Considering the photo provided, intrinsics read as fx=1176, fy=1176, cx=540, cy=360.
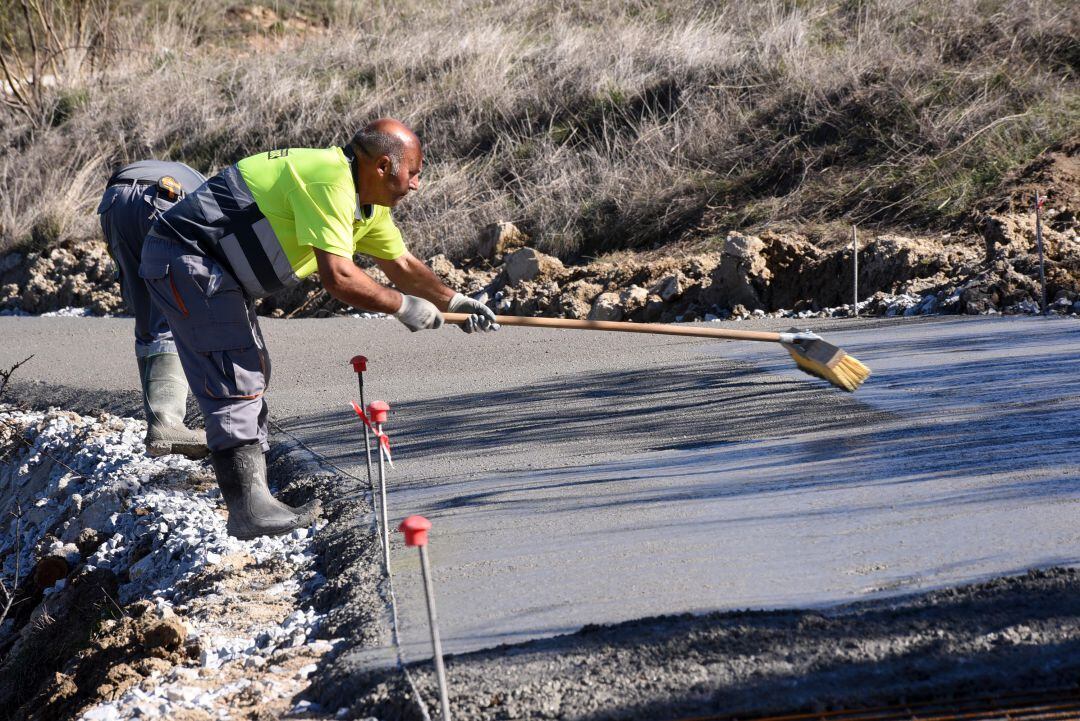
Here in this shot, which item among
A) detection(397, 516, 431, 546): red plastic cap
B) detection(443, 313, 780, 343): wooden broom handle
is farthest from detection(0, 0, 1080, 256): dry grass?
detection(397, 516, 431, 546): red plastic cap

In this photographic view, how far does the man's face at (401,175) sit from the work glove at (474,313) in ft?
1.91

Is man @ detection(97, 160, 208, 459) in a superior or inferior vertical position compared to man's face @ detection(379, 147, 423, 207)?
inferior

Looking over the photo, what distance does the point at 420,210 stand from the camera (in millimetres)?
13578

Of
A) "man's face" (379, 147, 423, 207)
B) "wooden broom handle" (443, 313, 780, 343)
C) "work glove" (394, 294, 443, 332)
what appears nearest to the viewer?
"man's face" (379, 147, 423, 207)

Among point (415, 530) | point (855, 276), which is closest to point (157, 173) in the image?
point (415, 530)

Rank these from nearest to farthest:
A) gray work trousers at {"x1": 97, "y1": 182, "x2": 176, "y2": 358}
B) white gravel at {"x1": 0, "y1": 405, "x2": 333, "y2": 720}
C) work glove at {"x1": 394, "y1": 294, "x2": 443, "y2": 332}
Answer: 1. white gravel at {"x1": 0, "y1": 405, "x2": 333, "y2": 720}
2. work glove at {"x1": 394, "y1": 294, "x2": 443, "y2": 332}
3. gray work trousers at {"x1": 97, "y1": 182, "x2": 176, "y2": 358}

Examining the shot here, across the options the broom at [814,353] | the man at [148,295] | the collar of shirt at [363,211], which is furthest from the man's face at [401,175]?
the man at [148,295]

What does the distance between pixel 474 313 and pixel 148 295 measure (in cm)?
145

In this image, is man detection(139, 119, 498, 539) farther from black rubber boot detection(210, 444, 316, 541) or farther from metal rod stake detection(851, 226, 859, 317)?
metal rod stake detection(851, 226, 859, 317)

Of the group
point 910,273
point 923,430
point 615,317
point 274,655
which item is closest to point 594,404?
point 923,430

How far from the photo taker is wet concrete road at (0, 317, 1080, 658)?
10.9ft

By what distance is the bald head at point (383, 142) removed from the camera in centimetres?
396

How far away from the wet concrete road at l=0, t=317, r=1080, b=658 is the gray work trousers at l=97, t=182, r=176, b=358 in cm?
94

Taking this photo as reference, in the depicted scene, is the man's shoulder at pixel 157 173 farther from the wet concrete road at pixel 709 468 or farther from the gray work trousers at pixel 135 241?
the wet concrete road at pixel 709 468
